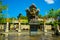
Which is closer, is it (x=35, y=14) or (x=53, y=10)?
(x=35, y=14)

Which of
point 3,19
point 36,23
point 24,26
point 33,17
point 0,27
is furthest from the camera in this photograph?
point 3,19

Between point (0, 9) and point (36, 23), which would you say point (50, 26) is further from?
point (36, 23)

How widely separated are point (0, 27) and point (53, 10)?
5869 cm

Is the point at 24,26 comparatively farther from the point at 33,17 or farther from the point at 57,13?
the point at 57,13

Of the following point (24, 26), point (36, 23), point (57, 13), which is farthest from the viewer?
point (57, 13)

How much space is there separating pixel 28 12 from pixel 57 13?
70.1 meters

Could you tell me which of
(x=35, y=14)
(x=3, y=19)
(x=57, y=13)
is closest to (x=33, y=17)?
(x=35, y=14)

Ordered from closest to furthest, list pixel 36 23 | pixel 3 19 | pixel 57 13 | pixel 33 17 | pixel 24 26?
1. pixel 36 23
2. pixel 33 17
3. pixel 24 26
4. pixel 3 19
5. pixel 57 13

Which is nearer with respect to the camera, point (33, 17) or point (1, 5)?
point (33, 17)

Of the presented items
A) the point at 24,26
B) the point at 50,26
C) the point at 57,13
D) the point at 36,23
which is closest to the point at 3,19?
the point at 24,26

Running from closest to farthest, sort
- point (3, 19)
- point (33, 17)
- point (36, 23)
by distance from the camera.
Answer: point (36, 23) → point (33, 17) → point (3, 19)

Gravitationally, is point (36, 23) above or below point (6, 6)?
below

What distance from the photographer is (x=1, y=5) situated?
55906 millimetres

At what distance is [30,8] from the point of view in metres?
30.3
